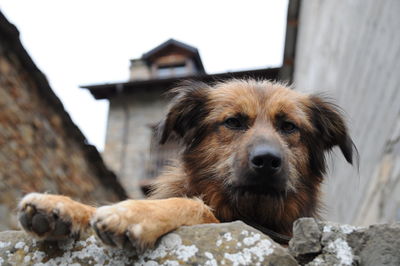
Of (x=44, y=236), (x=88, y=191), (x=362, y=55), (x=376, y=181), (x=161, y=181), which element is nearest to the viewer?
(x=44, y=236)

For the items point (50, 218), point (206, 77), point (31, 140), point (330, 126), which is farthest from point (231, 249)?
point (206, 77)

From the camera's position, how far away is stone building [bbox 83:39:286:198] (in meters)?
17.6

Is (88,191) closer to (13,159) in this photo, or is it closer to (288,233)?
(13,159)

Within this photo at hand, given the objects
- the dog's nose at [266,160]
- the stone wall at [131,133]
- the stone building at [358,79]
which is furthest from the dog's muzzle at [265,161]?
the stone wall at [131,133]

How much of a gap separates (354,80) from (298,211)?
3.33 meters

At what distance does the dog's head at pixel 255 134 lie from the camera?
297cm

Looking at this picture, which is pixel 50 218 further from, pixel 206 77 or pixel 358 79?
pixel 206 77

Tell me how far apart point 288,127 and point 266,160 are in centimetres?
68

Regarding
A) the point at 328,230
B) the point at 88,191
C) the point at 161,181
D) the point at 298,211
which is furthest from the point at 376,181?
the point at 88,191

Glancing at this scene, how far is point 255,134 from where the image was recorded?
3.15 metres

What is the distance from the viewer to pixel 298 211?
3240mm

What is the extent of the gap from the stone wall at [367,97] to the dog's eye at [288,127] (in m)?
0.80

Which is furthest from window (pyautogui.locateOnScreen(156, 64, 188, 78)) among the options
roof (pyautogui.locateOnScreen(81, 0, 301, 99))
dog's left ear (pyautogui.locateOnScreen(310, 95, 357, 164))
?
dog's left ear (pyautogui.locateOnScreen(310, 95, 357, 164))

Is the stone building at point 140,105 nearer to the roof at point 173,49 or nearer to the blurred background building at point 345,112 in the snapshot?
the roof at point 173,49
